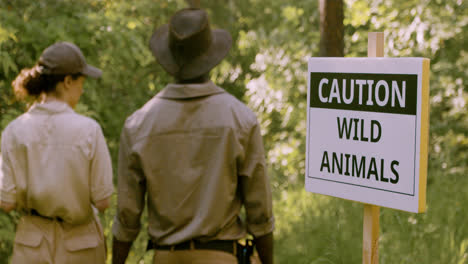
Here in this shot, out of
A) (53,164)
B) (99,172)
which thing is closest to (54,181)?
(53,164)

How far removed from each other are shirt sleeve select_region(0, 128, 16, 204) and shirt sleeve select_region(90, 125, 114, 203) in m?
0.40

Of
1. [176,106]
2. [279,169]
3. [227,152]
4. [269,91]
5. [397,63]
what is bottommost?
[279,169]

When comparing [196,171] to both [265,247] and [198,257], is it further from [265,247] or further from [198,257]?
[265,247]

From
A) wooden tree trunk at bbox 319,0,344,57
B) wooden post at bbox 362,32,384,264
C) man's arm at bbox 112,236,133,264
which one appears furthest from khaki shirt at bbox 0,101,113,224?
wooden tree trunk at bbox 319,0,344,57

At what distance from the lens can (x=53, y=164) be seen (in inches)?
126

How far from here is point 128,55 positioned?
20.7 feet

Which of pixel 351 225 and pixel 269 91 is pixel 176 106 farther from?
pixel 269 91

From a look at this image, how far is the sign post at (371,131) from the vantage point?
8.06ft

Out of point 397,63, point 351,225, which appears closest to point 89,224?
point 397,63

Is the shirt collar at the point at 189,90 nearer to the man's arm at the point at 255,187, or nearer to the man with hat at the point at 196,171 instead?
the man with hat at the point at 196,171

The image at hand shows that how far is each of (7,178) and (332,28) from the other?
356 centimetres

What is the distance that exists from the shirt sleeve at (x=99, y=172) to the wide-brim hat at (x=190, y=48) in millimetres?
599

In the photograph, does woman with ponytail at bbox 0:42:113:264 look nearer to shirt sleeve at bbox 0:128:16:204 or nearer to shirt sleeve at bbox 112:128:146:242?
shirt sleeve at bbox 0:128:16:204

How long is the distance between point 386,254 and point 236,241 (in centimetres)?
221
